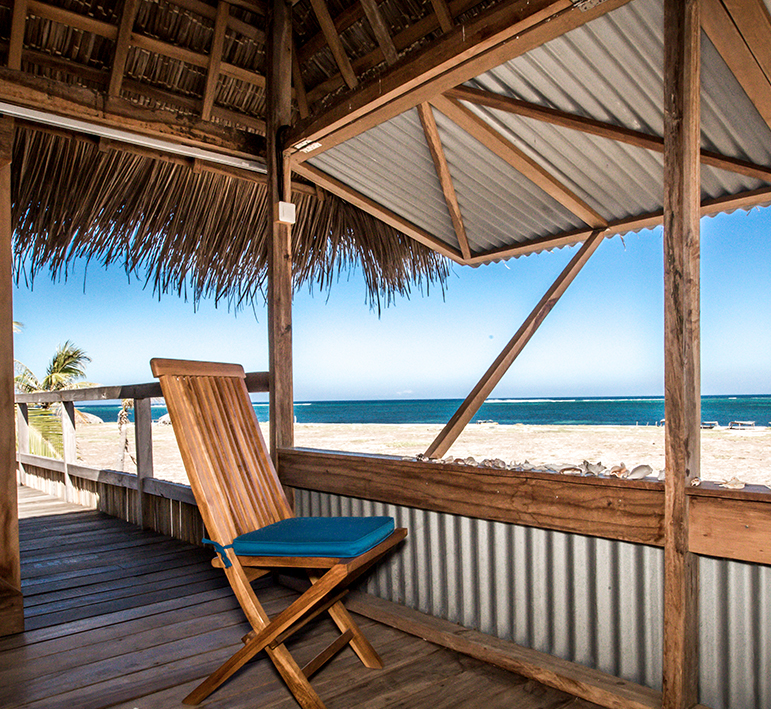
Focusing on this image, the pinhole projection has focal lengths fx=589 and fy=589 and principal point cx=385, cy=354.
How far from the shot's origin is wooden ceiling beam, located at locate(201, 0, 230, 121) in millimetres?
2949

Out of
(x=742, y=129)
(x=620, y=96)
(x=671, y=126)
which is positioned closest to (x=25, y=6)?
(x=620, y=96)

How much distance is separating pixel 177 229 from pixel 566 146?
90.5 inches

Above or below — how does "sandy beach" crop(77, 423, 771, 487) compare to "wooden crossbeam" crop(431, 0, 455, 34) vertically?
below

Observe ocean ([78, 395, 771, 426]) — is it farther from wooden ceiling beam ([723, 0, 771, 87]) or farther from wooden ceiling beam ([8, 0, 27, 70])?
wooden ceiling beam ([8, 0, 27, 70])

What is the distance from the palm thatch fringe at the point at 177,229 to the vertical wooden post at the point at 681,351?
8.02ft

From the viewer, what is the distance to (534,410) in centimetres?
2894

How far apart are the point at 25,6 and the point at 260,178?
1316 mm

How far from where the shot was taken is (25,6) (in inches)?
101

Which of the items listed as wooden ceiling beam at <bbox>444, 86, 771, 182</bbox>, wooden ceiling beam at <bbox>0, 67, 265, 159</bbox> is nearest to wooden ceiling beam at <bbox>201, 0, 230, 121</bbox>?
wooden ceiling beam at <bbox>0, 67, 265, 159</bbox>

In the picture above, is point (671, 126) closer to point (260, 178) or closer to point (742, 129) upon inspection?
point (742, 129)

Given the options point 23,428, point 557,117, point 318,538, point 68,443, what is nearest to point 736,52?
point 557,117

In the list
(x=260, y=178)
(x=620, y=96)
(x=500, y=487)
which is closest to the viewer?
(x=500, y=487)

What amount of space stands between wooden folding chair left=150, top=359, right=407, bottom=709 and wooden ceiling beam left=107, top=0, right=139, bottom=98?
1.67m

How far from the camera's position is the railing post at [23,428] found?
214 inches
